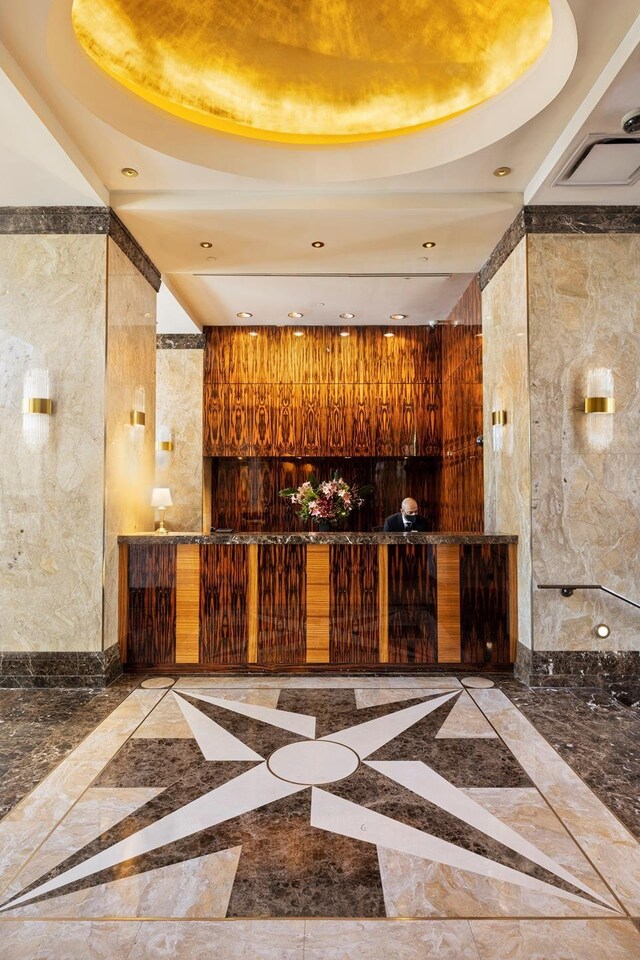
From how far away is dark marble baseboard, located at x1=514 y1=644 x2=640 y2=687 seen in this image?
438 cm

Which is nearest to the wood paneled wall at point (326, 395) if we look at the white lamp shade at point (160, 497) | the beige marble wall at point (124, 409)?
the beige marble wall at point (124, 409)

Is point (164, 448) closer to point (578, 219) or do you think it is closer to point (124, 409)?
point (124, 409)

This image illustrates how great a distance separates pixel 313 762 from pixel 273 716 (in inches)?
28.1

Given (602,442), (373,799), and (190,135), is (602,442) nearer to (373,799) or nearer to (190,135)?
(373,799)

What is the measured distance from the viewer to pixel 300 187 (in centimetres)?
441

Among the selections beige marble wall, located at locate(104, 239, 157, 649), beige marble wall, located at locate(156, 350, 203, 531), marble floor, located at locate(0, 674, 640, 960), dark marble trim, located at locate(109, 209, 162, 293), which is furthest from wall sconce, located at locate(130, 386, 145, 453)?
beige marble wall, located at locate(156, 350, 203, 531)

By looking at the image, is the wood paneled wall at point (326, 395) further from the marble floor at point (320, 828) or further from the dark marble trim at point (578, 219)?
the marble floor at point (320, 828)

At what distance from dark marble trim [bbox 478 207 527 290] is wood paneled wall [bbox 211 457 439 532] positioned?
337 cm

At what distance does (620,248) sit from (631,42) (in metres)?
1.79

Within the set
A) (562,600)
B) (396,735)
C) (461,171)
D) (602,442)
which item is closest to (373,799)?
(396,735)

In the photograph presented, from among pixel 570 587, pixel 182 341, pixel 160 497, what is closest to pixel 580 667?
pixel 570 587

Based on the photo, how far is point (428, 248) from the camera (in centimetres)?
534

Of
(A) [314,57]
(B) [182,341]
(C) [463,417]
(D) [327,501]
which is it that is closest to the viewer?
(A) [314,57]

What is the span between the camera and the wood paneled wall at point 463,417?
20.0 ft
